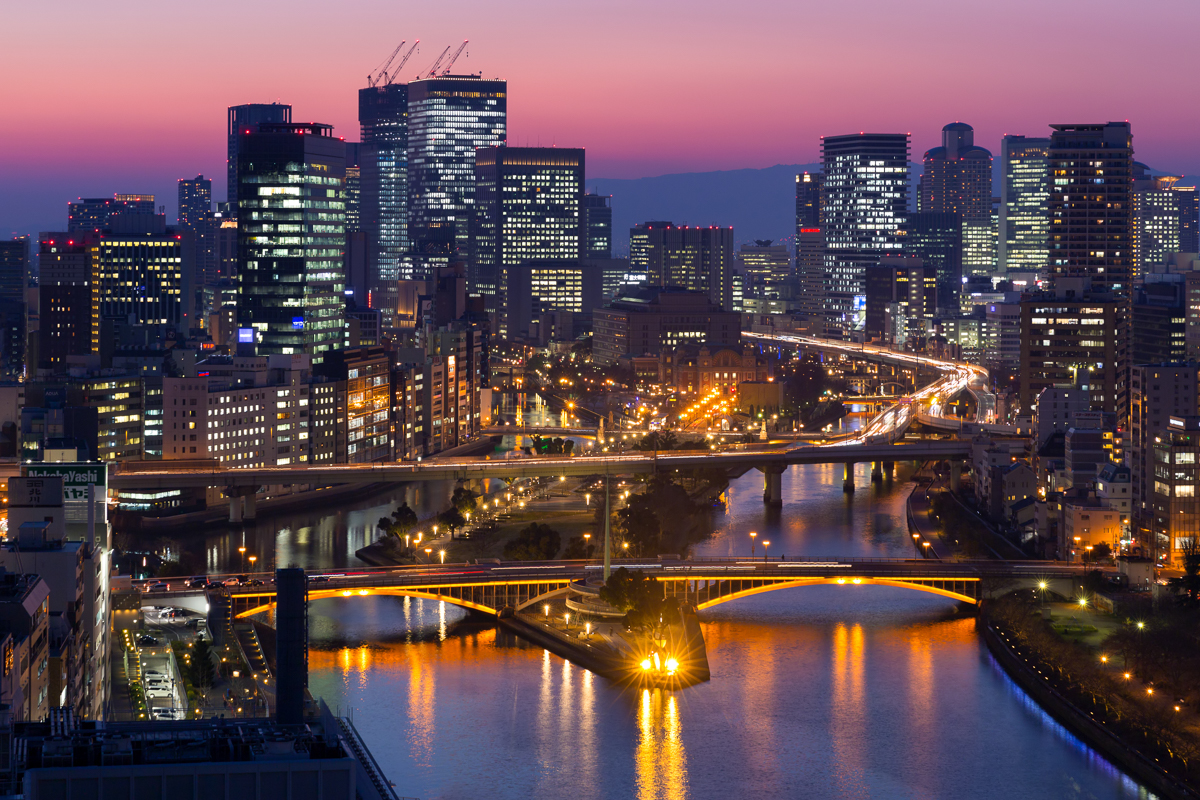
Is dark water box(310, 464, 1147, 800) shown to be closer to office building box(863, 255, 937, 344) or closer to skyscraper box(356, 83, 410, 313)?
office building box(863, 255, 937, 344)

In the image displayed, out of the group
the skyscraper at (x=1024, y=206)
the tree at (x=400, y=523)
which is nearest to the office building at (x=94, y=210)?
the skyscraper at (x=1024, y=206)

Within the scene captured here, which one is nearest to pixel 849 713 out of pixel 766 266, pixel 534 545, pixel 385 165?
pixel 534 545

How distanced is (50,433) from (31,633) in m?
25.4

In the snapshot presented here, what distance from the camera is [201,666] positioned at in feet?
69.3

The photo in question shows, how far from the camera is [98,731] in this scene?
1072 cm

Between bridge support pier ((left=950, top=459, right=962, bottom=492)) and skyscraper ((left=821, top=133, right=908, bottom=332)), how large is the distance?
69.0 m

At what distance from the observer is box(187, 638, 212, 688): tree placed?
2080 cm

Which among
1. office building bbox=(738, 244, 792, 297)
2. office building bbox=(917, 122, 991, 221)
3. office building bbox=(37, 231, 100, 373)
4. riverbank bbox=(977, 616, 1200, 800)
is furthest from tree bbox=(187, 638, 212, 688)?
office building bbox=(917, 122, 991, 221)

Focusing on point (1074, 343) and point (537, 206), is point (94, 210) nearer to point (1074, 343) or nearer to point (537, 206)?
point (537, 206)

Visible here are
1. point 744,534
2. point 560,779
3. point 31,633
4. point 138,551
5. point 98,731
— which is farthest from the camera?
point 744,534

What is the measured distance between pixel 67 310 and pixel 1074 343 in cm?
3659

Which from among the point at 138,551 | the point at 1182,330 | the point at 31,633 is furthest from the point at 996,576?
the point at 1182,330

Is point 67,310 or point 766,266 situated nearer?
point 67,310

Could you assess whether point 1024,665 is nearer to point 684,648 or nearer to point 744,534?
point 684,648
